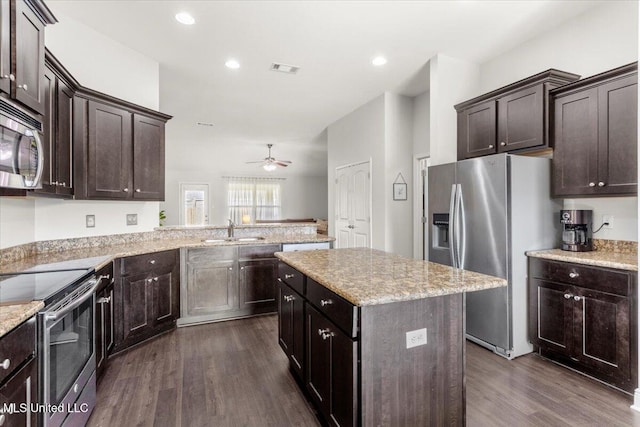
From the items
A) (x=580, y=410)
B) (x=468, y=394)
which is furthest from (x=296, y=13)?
(x=580, y=410)

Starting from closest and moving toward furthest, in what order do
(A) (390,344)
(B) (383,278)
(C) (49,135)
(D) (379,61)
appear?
(A) (390,344), (B) (383,278), (C) (49,135), (D) (379,61)

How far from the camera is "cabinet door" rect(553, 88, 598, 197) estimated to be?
2447mm

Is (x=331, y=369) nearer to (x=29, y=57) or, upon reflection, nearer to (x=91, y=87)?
(x=29, y=57)

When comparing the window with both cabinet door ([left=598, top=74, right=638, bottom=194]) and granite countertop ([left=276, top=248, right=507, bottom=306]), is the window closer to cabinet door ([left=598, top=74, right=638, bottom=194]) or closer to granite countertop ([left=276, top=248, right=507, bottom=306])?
granite countertop ([left=276, top=248, right=507, bottom=306])

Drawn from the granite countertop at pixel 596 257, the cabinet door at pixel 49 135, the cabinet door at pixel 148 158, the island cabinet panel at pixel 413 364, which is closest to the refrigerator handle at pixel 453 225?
the granite countertop at pixel 596 257

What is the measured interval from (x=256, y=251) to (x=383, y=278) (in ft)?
7.37

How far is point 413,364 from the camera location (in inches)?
58.4

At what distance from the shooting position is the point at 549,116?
2.70 metres

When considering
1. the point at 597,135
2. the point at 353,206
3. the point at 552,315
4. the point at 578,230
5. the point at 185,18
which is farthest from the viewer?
the point at 353,206

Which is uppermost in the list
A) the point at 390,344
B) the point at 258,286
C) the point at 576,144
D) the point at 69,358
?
the point at 576,144

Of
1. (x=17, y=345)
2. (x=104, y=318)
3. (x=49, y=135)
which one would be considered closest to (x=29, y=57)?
(x=49, y=135)

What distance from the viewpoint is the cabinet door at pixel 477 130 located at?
3.11 meters

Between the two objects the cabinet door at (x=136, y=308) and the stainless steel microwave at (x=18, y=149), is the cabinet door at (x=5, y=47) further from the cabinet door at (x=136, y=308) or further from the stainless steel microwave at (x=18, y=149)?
the cabinet door at (x=136, y=308)

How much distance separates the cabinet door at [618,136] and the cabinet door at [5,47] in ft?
12.1
